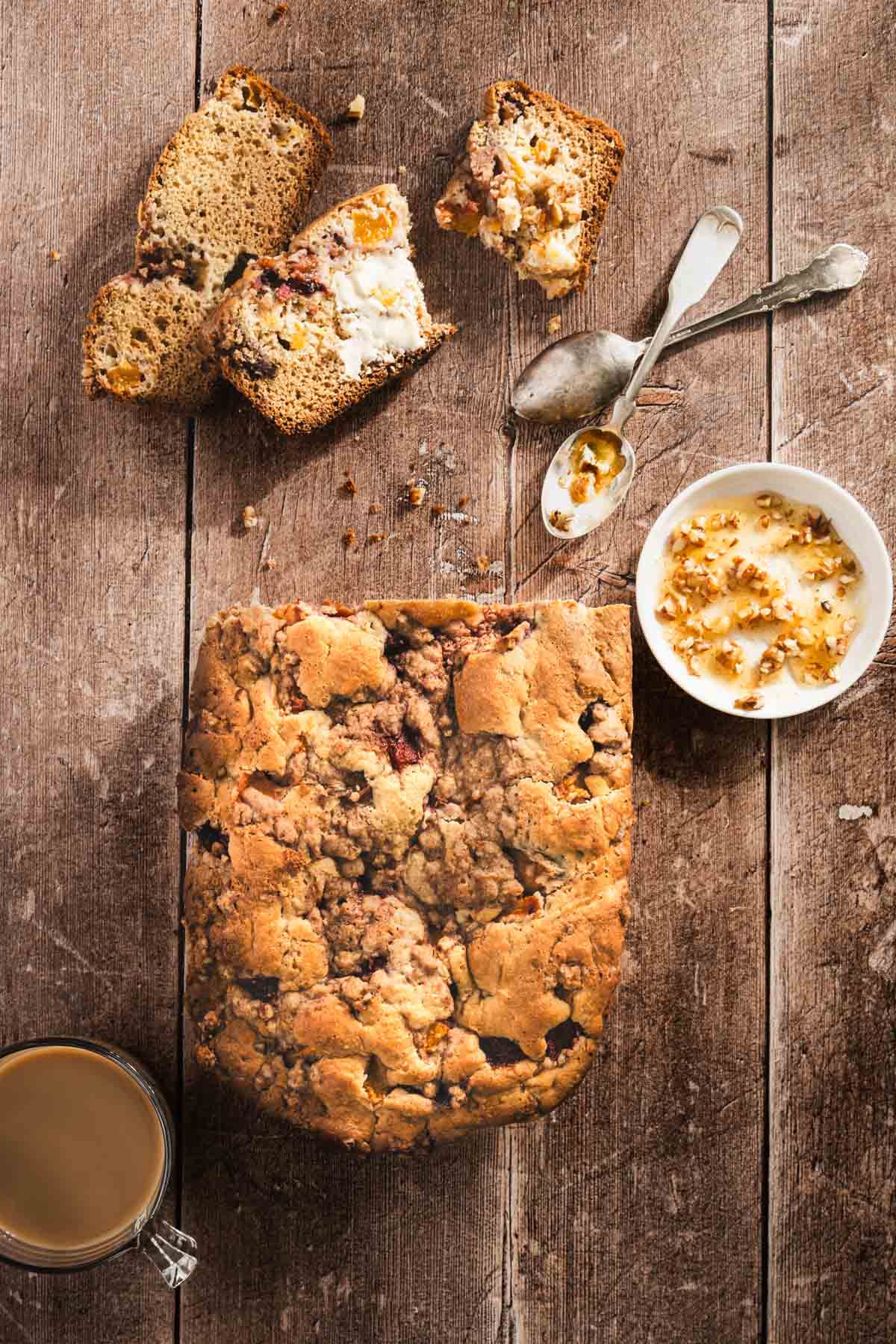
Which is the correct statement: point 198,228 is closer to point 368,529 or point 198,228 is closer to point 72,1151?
point 368,529

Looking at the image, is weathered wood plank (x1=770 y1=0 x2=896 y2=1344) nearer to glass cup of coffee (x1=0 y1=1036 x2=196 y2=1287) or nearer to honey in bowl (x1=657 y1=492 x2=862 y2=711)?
honey in bowl (x1=657 y1=492 x2=862 y2=711)

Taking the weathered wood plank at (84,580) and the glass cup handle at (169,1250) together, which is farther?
the weathered wood plank at (84,580)

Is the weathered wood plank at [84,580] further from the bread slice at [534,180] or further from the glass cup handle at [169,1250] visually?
the bread slice at [534,180]

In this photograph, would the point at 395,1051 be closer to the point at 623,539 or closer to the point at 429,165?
the point at 623,539

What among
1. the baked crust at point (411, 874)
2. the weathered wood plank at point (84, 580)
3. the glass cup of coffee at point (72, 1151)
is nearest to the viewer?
the baked crust at point (411, 874)

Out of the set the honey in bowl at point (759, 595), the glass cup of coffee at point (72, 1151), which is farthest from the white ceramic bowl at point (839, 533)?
the glass cup of coffee at point (72, 1151)

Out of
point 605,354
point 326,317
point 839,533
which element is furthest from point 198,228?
point 839,533

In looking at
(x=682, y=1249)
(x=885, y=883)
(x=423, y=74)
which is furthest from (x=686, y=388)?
(x=682, y=1249)
